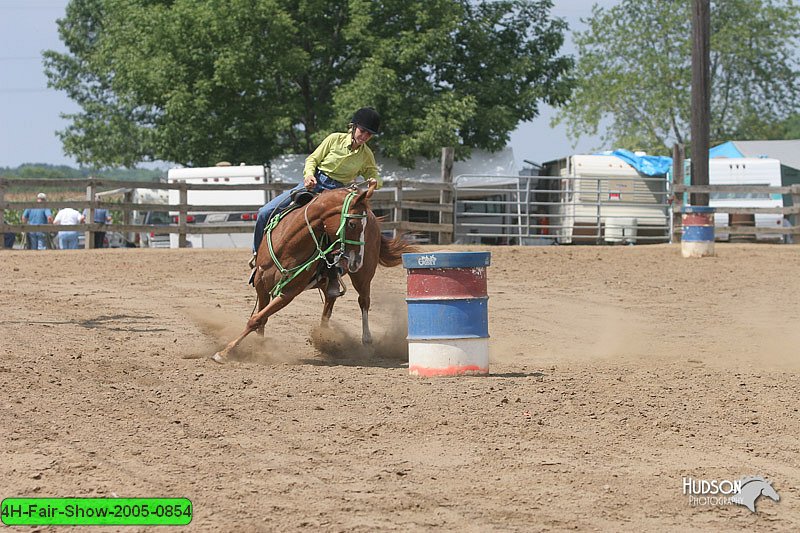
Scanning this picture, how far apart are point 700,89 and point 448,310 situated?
1848cm

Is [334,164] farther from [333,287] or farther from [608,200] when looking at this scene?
[608,200]

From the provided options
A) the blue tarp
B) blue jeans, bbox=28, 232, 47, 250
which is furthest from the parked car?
the blue tarp

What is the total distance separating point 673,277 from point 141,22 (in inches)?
797

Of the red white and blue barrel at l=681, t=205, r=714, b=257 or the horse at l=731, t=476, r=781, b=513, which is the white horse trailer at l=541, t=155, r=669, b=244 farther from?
the horse at l=731, t=476, r=781, b=513

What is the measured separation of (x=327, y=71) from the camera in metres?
33.2

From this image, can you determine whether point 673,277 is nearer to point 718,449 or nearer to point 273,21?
point 718,449

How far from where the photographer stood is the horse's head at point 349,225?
9.78 metres

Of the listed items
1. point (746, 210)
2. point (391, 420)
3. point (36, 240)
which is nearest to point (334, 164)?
point (391, 420)

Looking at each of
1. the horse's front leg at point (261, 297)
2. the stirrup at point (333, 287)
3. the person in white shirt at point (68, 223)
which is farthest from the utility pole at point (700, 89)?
the horse's front leg at point (261, 297)

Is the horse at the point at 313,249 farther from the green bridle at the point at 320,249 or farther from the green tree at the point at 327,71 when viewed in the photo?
the green tree at the point at 327,71

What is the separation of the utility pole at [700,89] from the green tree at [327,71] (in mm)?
7214

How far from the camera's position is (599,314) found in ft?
50.5

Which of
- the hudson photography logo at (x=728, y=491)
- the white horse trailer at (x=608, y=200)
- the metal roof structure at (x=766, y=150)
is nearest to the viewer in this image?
the hudson photography logo at (x=728, y=491)

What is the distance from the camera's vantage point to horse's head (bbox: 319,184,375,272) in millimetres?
9781
